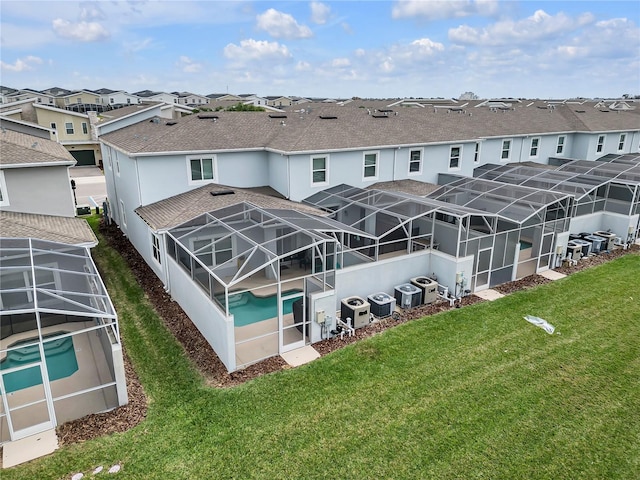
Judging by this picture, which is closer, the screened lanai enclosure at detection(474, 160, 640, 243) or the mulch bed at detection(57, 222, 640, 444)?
the mulch bed at detection(57, 222, 640, 444)

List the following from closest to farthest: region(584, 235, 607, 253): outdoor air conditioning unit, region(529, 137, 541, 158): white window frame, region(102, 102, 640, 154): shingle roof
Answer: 1. region(102, 102, 640, 154): shingle roof
2. region(584, 235, 607, 253): outdoor air conditioning unit
3. region(529, 137, 541, 158): white window frame

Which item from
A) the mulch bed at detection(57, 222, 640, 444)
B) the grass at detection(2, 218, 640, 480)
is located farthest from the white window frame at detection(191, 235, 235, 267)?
the grass at detection(2, 218, 640, 480)

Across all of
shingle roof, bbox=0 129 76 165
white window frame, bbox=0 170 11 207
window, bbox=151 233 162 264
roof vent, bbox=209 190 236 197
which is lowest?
window, bbox=151 233 162 264

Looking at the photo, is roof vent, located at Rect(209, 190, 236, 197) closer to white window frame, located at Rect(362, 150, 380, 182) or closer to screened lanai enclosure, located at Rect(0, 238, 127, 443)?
screened lanai enclosure, located at Rect(0, 238, 127, 443)

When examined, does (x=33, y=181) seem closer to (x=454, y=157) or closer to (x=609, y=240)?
(x=454, y=157)

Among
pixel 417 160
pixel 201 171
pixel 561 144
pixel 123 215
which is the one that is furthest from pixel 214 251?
pixel 561 144

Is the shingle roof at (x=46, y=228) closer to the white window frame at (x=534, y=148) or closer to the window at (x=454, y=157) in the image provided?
the window at (x=454, y=157)
